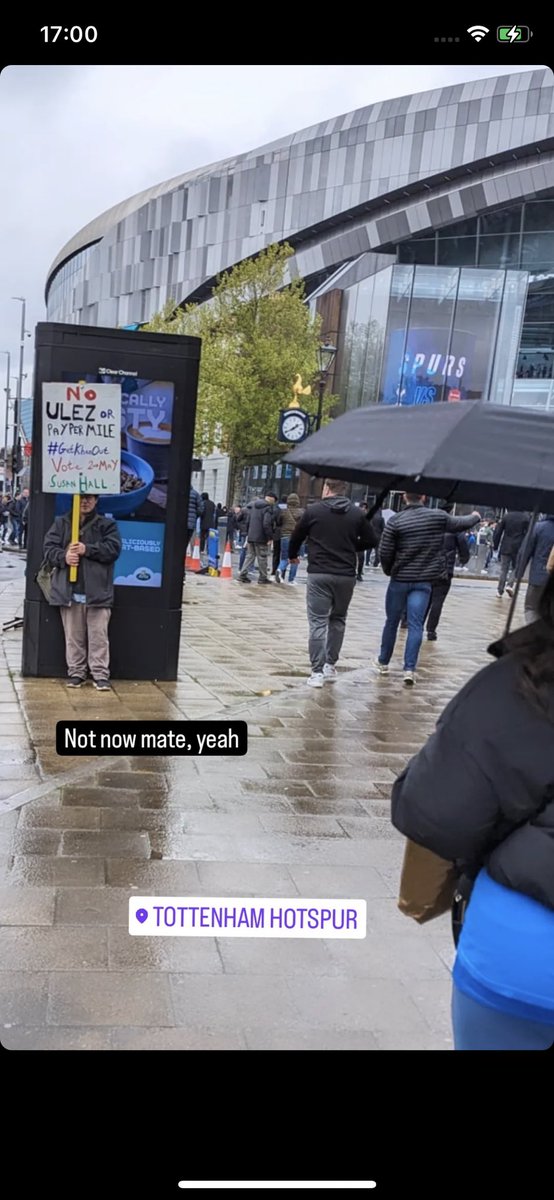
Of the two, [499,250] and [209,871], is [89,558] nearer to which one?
[209,871]

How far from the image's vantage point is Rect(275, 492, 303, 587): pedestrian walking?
1545 centimetres

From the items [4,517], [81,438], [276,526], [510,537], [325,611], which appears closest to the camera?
[81,438]

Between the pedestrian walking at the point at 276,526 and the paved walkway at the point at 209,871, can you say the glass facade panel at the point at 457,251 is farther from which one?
the paved walkway at the point at 209,871

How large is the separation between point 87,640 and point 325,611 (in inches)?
79.4

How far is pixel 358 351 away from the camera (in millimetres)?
18938

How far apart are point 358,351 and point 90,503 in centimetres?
1325

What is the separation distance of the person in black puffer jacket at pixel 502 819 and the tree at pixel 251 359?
5.35 metres

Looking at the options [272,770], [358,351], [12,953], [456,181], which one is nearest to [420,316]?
[358,351]

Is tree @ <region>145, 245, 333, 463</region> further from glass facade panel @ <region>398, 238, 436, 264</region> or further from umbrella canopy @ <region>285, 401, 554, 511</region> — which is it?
glass facade panel @ <region>398, 238, 436, 264</region>

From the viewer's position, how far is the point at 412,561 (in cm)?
836

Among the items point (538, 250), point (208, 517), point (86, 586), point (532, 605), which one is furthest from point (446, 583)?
point (538, 250)

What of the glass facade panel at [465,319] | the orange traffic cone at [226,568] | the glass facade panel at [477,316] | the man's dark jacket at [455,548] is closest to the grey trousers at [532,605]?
the man's dark jacket at [455,548]
